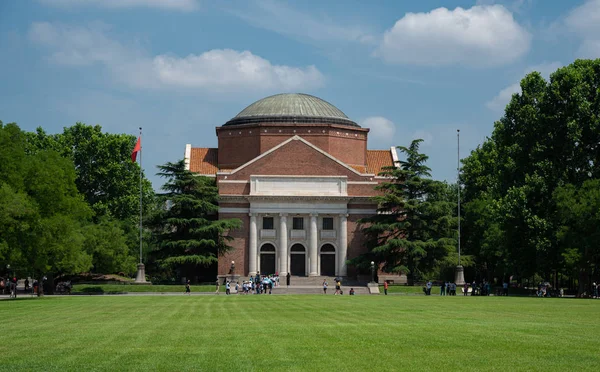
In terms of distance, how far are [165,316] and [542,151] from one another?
41.4 m

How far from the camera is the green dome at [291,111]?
95.9 meters

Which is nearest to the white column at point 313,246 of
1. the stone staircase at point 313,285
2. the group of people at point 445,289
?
the stone staircase at point 313,285

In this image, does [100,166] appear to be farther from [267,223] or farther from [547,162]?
[547,162]

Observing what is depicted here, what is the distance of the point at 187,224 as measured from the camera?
8238cm

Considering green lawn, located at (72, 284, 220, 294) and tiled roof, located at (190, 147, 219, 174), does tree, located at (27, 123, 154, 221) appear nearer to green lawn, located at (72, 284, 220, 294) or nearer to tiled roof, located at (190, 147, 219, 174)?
tiled roof, located at (190, 147, 219, 174)

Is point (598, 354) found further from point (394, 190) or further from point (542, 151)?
→ point (394, 190)

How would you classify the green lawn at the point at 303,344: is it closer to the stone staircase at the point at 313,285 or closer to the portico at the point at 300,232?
the stone staircase at the point at 313,285

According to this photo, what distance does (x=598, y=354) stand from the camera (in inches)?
698

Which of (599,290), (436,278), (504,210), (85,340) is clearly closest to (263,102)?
(436,278)

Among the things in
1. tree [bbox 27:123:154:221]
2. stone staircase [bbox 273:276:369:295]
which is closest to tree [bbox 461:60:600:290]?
stone staircase [bbox 273:276:369:295]

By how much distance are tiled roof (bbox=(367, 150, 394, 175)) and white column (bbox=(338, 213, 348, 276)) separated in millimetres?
12510

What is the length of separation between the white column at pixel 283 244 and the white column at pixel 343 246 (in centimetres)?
539

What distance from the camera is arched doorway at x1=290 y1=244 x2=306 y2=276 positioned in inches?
3536

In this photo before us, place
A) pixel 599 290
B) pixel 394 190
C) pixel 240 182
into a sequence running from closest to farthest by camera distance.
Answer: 1. pixel 599 290
2. pixel 394 190
3. pixel 240 182
